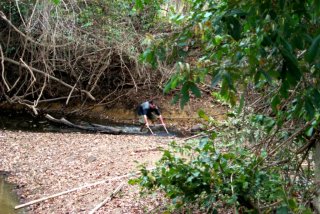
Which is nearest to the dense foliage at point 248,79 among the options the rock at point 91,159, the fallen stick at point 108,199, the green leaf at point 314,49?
the green leaf at point 314,49

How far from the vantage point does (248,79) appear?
291cm

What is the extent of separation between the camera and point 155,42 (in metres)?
2.56

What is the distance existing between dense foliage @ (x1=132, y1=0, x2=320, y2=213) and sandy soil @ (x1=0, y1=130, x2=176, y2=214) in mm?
1801

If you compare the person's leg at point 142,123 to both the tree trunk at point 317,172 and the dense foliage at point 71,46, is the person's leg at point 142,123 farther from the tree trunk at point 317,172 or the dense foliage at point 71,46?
the tree trunk at point 317,172

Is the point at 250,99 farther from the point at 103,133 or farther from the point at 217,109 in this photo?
the point at 217,109

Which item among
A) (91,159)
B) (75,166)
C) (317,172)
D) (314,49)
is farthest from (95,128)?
(314,49)

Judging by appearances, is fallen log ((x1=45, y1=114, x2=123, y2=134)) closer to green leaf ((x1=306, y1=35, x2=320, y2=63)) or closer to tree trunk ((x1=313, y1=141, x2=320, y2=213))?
tree trunk ((x1=313, y1=141, x2=320, y2=213))

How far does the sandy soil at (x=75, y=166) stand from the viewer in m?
6.82

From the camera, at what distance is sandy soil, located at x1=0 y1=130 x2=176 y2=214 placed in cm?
682

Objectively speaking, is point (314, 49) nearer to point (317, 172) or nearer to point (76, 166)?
point (317, 172)

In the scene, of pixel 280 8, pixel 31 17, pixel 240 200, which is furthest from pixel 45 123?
pixel 280 8

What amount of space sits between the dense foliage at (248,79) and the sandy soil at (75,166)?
1.80 metres

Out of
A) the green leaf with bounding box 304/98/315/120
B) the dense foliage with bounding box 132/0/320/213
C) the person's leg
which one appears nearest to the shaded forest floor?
the dense foliage with bounding box 132/0/320/213

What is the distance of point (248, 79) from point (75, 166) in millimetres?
7156
